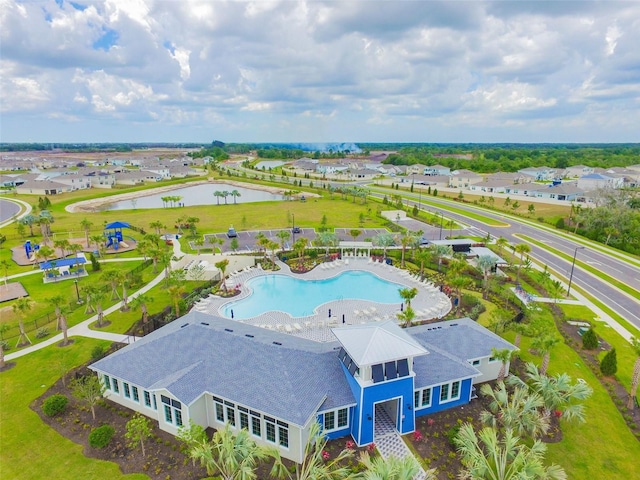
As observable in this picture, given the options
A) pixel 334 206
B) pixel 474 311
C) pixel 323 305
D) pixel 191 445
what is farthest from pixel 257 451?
pixel 334 206

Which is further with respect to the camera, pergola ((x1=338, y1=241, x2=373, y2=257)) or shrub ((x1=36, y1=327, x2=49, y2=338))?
pergola ((x1=338, y1=241, x2=373, y2=257))

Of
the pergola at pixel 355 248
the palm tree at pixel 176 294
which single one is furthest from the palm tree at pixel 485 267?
the palm tree at pixel 176 294

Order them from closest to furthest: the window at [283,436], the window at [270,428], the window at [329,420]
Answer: the window at [283,436], the window at [270,428], the window at [329,420]

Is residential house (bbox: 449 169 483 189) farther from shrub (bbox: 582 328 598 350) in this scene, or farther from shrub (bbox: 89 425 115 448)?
shrub (bbox: 89 425 115 448)

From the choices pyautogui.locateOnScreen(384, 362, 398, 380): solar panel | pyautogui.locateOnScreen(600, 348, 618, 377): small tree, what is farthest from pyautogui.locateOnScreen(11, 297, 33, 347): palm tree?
pyautogui.locateOnScreen(600, 348, 618, 377): small tree

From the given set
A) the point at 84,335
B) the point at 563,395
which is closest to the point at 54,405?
the point at 84,335

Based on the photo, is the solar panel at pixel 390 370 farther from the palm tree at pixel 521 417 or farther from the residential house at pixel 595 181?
the residential house at pixel 595 181

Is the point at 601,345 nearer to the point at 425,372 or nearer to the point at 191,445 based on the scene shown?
the point at 425,372
